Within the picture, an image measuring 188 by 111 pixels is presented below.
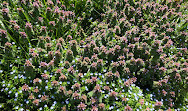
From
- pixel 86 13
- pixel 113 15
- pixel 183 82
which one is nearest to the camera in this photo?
pixel 183 82

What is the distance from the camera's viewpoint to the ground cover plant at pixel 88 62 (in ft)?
10.7

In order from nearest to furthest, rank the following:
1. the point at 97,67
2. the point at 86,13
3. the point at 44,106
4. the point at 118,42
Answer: the point at 44,106 → the point at 97,67 → the point at 118,42 → the point at 86,13

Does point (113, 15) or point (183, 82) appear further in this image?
point (113, 15)

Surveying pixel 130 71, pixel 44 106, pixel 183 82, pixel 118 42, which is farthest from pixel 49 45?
pixel 183 82

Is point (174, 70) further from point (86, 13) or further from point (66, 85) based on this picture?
point (86, 13)

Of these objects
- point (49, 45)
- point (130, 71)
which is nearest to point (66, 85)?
point (49, 45)

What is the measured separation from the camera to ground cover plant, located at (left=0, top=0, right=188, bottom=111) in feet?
10.7

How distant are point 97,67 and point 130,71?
92cm

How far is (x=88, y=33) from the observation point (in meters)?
4.98

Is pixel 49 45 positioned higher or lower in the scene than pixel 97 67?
higher

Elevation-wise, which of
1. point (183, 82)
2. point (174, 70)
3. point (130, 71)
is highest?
point (130, 71)

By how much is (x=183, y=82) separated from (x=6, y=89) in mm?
4146

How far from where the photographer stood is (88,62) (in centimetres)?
373

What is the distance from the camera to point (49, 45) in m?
3.80
